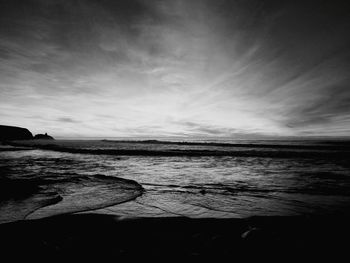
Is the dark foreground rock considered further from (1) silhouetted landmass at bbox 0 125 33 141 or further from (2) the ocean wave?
(1) silhouetted landmass at bbox 0 125 33 141

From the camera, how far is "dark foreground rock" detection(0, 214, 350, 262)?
7.86 ft

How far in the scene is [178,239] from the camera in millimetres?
2799

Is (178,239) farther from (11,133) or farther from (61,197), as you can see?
(11,133)

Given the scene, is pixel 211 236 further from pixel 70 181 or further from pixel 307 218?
pixel 70 181

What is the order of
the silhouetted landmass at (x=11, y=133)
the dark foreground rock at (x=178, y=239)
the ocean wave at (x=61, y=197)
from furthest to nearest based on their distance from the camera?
the silhouetted landmass at (x=11, y=133) → the ocean wave at (x=61, y=197) → the dark foreground rock at (x=178, y=239)

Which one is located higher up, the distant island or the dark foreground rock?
the distant island

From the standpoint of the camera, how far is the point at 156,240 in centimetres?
279

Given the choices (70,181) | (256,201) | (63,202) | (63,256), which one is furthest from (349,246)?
(70,181)

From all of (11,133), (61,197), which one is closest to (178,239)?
(61,197)

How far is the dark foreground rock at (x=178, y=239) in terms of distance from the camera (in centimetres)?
240

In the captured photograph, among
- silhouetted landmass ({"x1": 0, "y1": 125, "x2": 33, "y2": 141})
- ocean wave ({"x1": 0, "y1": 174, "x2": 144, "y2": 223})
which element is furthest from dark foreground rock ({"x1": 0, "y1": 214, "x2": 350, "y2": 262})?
silhouetted landmass ({"x1": 0, "y1": 125, "x2": 33, "y2": 141})

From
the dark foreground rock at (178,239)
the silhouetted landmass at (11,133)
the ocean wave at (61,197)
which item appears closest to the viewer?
the dark foreground rock at (178,239)

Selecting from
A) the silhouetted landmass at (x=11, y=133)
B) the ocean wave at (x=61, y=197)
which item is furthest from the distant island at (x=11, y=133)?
the ocean wave at (x=61, y=197)

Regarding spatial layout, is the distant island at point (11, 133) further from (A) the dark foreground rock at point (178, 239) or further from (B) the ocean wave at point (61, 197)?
(A) the dark foreground rock at point (178, 239)
